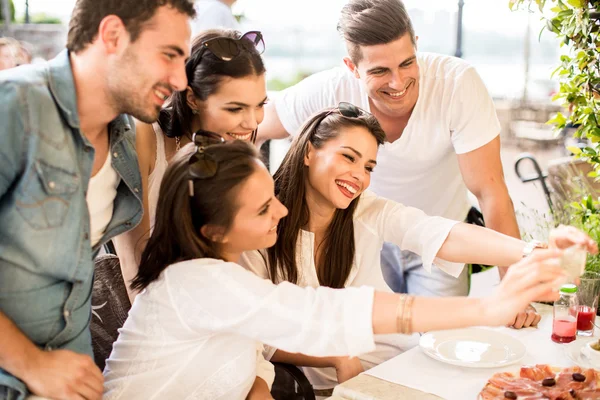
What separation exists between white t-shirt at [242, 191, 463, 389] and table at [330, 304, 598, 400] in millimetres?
373

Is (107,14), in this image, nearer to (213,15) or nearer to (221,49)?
(221,49)

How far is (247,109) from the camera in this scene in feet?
6.39

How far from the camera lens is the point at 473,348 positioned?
5.99 ft

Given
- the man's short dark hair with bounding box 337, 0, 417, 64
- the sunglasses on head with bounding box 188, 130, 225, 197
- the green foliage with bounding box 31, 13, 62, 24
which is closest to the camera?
the sunglasses on head with bounding box 188, 130, 225, 197

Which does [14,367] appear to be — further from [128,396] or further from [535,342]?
[535,342]

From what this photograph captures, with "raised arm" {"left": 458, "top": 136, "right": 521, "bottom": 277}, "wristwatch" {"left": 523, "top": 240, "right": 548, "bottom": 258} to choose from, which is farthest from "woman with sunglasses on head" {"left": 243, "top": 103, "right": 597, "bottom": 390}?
"raised arm" {"left": 458, "top": 136, "right": 521, "bottom": 277}

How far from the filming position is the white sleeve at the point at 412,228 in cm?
205

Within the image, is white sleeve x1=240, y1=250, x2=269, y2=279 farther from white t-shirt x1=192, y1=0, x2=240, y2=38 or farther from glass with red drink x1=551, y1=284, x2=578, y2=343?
white t-shirt x1=192, y1=0, x2=240, y2=38

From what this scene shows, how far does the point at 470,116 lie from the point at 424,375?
1163mm

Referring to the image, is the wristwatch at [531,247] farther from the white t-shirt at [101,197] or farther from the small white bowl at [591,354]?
the white t-shirt at [101,197]

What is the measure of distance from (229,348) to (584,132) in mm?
1645

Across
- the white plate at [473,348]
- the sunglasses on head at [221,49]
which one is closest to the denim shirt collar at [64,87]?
the sunglasses on head at [221,49]

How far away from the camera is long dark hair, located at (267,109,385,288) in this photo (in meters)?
2.15

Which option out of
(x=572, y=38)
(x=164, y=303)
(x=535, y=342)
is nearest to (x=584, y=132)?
(x=572, y=38)
